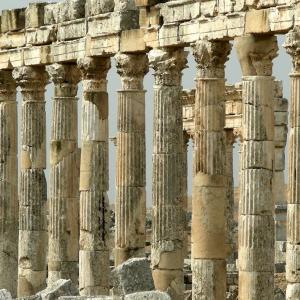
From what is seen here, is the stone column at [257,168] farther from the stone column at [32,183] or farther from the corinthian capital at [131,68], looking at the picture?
the stone column at [32,183]

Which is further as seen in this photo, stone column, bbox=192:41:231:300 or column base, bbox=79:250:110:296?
column base, bbox=79:250:110:296

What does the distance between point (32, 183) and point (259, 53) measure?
13641 mm

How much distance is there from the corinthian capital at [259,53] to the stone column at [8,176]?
14822 millimetres

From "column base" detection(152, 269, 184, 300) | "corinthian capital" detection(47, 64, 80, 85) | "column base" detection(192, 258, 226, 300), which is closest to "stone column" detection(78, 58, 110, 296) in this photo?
"corinthian capital" detection(47, 64, 80, 85)

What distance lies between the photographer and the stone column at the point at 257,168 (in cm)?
5453

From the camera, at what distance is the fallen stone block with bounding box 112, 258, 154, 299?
48969mm

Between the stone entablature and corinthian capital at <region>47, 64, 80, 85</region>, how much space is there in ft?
0.92

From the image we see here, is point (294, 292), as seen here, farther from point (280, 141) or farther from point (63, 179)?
point (280, 141)

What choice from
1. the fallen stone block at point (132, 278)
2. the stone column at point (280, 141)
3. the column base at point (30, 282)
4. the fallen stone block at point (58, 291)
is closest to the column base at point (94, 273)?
the column base at point (30, 282)

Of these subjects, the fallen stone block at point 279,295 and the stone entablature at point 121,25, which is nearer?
the stone entablature at point 121,25

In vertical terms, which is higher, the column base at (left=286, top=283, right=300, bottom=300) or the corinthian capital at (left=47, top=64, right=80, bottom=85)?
the corinthian capital at (left=47, top=64, right=80, bottom=85)

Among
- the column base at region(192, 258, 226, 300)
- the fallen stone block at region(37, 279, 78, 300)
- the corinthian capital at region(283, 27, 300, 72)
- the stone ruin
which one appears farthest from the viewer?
the column base at region(192, 258, 226, 300)

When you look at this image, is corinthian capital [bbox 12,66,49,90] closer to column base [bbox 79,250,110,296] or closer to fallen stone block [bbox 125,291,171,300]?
column base [bbox 79,250,110,296]

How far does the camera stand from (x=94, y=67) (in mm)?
61906
